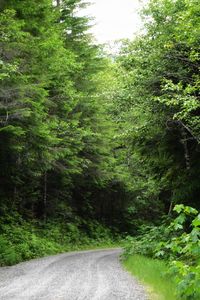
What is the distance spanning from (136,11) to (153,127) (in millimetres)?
4629

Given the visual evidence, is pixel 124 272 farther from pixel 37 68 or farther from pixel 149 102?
pixel 37 68

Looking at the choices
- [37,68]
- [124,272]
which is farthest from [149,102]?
[124,272]

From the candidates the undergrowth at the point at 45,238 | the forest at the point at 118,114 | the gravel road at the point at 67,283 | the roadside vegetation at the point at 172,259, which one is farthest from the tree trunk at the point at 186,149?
the undergrowth at the point at 45,238

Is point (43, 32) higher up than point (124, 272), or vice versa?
point (43, 32)

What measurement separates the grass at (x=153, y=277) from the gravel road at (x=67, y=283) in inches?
11.0

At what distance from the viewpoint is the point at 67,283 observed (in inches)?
396

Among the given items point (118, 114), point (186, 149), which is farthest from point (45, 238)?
point (186, 149)

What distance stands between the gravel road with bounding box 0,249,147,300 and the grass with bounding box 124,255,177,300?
28cm

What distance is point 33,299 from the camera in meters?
7.86

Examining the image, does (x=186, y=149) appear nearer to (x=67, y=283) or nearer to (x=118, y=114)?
(x=118, y=114)

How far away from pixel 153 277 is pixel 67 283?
2363 mm

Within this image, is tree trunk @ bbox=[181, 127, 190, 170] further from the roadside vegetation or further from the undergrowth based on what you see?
the undergrowth

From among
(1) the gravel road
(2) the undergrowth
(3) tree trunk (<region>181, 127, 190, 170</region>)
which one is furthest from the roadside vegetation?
(2) the undergrowth

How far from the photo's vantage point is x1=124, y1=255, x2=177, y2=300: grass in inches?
340
